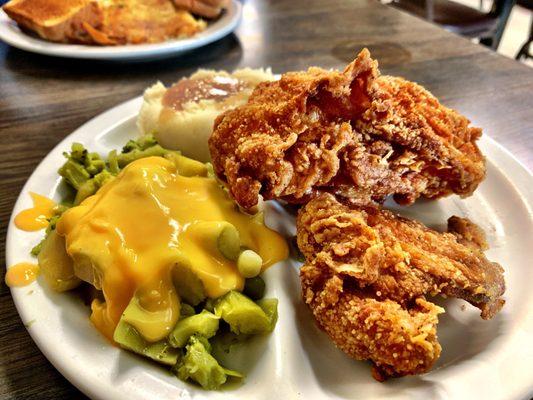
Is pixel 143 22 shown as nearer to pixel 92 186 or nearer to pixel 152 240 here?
pixel 92 186

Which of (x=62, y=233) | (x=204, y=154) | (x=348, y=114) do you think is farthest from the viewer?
(x=204, y=154)

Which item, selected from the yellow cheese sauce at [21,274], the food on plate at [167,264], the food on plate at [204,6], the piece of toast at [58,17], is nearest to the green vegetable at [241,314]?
the food on plate at [167,264]

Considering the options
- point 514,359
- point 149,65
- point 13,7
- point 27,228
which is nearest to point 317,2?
point 149,65

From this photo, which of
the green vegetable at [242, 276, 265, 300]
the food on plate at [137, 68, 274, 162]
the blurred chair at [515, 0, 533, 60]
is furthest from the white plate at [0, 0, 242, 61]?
the blurred chair at [515, 0, 533, 60]

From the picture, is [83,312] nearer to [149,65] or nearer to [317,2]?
[149,65]

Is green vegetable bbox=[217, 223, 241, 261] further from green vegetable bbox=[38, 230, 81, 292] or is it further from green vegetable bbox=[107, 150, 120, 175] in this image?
green vegetable bbox=[107, 150, 120, 175]

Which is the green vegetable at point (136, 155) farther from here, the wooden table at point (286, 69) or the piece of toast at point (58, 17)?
the piece of toast at point (58, 17)

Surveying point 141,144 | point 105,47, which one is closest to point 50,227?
point 141,144
